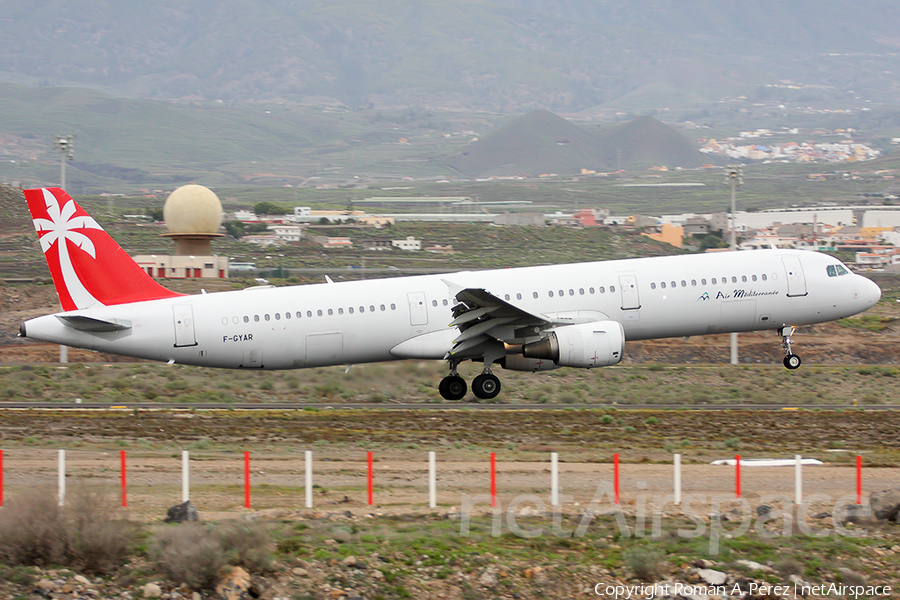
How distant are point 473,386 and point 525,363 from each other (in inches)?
69.7

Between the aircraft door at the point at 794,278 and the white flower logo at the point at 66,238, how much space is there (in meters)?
19.8

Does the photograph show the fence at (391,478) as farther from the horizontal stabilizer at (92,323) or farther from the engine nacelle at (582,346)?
the engine nacelle at (582,346)

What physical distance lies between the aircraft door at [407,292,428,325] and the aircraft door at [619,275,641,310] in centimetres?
563

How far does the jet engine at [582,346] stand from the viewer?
26625 mm

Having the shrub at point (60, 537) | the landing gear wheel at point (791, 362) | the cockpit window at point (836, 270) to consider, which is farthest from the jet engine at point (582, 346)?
the shrub at point (60, 537)

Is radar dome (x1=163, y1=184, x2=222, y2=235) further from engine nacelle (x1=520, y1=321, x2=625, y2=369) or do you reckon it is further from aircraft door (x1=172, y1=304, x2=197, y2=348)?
engine nacelle (x1=520, y1=321, x2=625, y2=369)

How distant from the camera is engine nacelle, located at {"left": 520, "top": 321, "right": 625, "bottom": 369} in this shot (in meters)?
26.6

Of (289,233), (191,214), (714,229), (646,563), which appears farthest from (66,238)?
(714,229)

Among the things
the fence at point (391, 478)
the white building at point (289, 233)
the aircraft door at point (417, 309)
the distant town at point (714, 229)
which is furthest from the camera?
the white building at point (289, 233)

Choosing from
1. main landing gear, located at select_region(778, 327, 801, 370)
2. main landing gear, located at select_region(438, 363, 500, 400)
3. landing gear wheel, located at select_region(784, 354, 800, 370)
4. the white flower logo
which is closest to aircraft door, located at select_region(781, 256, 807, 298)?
main landing gear, located at select_region(778, 327, 801, 370)

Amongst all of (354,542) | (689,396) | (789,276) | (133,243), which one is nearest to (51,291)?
(133,243)

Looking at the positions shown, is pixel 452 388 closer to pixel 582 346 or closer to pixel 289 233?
pixel 582 346

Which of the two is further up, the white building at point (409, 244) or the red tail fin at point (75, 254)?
the white building at point (409, 244)

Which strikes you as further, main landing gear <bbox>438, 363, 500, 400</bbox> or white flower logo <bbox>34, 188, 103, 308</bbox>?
main landing gear <bbox>438, 363, 500, 400</bbox>
